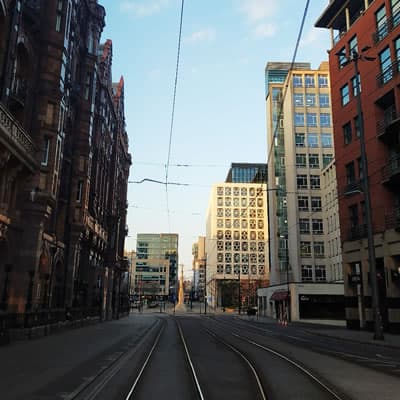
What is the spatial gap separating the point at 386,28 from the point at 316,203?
148ft

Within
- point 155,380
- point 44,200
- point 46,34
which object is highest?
point 46,34

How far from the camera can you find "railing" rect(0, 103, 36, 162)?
62.0ft

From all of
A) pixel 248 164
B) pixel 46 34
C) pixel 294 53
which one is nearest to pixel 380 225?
pixel 294 53

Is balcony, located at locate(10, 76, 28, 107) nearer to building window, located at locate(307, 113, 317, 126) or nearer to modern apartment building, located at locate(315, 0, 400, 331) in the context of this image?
modern apartment building, located at locate(315, 0, 400, 331)

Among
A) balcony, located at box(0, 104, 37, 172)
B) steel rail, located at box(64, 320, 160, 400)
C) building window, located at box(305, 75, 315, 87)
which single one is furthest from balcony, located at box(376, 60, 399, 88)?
building window, located at box(305, 75, 315, 87)

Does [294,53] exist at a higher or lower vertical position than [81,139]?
lower

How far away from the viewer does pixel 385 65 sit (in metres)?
32.1

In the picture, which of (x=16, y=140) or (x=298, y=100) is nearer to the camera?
(x=16, y=140)

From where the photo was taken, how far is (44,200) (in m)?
24.0

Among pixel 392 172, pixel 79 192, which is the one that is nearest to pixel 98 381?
pixel 79 192

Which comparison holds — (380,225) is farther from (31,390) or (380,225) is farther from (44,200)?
(31,390)

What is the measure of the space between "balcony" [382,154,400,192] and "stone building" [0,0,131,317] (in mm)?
23070

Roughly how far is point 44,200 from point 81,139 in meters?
11.6

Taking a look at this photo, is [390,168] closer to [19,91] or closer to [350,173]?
[350,173]
